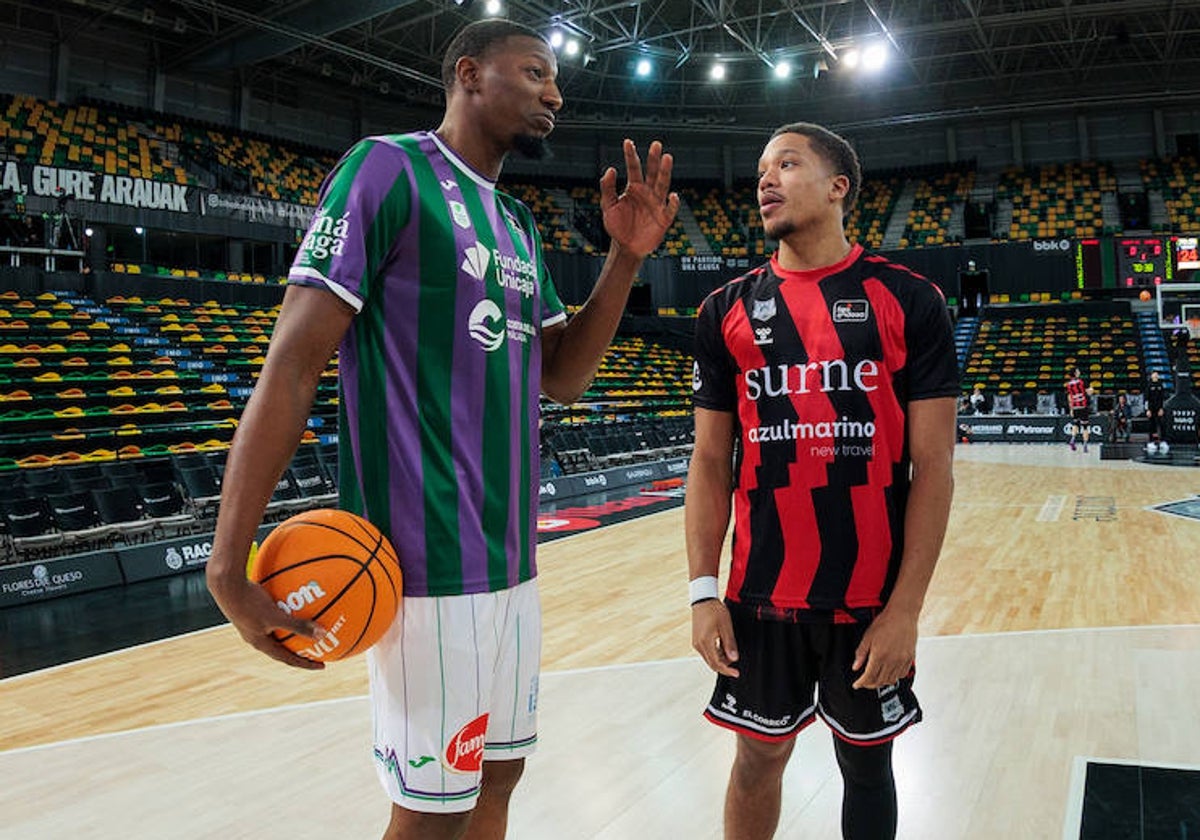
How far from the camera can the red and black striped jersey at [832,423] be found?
1773 millimetres

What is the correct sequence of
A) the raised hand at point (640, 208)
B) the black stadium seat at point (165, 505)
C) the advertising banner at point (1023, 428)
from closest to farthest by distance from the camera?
the raised hand at point (640, 208), the black stadium seat at point (165, 505), the advertising banner at point (1023, 428)

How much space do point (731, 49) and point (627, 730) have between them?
22.9 m

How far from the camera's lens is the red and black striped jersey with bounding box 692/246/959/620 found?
177 centimetres

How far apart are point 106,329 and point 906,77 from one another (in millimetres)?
21527

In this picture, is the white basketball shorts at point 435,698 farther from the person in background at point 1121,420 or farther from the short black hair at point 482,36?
the person in background at point 1121,420

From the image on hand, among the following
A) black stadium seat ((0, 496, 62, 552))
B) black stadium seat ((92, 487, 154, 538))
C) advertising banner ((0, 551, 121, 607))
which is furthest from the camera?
black stadium seat ((92, 487, 154, 538))

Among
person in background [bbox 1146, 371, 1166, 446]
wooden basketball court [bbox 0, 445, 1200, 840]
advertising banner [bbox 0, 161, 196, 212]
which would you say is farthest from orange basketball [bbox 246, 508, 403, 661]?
person in background [bbox 1146, 371, 1166, 446]

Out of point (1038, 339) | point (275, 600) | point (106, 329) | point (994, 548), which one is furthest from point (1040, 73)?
point (275, 600)

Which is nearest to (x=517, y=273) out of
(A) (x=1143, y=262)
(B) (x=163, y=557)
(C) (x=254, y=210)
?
(B) (x=163, y=557)

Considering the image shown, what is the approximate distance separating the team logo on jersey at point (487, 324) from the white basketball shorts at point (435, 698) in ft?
1.33

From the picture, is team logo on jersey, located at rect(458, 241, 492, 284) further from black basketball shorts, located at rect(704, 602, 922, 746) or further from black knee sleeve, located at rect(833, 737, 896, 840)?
black knee sleeve, located at rect(833, 737, 896, 840)

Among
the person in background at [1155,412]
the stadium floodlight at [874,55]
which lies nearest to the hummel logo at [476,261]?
the person in background at [1155,412]

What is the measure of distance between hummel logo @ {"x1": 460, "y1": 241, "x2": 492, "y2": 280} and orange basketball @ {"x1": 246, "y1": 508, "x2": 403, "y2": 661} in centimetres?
44

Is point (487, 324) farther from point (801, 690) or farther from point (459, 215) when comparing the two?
point (801, 690)
